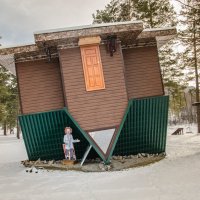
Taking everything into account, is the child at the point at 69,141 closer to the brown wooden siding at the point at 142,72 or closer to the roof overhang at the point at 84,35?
the brown wooden siding at the point at 142,72

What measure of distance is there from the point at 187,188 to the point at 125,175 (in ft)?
11.5

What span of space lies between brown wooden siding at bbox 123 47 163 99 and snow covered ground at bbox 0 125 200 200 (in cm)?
380

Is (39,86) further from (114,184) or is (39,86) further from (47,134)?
(114,184)

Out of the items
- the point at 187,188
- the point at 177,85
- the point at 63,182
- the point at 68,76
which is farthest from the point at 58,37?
the point at 177,85

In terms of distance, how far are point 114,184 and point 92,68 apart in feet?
18.9

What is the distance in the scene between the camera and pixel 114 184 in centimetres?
1044

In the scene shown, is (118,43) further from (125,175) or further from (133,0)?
(133,0)

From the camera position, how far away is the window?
45.8ft

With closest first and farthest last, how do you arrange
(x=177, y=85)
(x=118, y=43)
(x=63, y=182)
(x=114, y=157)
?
(x=63, y=182) → (x=118, y=43) → (x=114, y=157) → (x=177, y=85)

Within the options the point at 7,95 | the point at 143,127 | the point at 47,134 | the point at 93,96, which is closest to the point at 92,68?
the point at 93,96

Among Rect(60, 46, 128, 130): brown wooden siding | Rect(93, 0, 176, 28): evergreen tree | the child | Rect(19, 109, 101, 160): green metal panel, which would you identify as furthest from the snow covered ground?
Rect(93, 0, 176, 28): evergreen tree

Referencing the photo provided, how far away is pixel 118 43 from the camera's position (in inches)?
565

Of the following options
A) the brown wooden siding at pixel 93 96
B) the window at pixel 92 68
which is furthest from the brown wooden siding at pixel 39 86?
the window at pixel 92 68

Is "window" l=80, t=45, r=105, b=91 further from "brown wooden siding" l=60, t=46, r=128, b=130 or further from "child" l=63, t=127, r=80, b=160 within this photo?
"child" l=63, t=127, r=80, b=160
